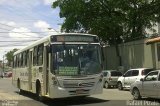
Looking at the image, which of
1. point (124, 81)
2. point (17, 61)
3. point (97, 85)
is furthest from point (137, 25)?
point (97, 85)

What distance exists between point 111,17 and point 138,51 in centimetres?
645

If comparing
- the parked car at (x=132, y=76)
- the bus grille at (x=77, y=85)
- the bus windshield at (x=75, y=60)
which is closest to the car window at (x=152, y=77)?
the bus windshield at (x=75, y=60)

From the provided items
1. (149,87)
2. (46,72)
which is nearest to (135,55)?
(149,87)

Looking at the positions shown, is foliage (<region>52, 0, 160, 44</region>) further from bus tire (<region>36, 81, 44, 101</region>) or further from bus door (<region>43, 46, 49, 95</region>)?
bus door (<region>43, 46, 49, 95</region>)

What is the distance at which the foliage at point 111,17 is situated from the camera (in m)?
41.8

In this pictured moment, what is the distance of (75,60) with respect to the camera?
17953 millimetres

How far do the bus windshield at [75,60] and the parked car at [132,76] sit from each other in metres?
9.79

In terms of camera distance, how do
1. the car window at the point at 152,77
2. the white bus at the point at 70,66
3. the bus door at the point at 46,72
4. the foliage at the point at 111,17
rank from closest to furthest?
the white bus at the point at 70,66 < the car window at the point at 152,77 < the bus door at the point at 46,72 < the foliage at the point at 111,17

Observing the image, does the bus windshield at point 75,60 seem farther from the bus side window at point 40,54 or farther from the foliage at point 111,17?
the foliage at point 111,17

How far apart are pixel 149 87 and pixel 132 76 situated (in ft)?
33.7

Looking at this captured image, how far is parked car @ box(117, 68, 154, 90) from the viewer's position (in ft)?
91.3

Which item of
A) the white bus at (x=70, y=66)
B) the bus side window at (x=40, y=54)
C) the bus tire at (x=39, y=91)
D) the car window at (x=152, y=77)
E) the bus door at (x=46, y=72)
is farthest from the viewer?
the bus tire at (x=39, y=91)

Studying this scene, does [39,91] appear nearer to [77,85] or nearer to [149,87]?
[77,85]

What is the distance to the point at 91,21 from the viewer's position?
4331 centimetres
